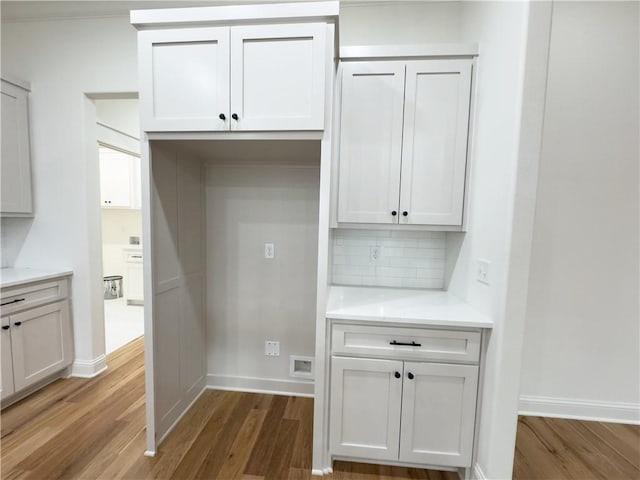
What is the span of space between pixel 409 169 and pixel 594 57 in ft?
4.80

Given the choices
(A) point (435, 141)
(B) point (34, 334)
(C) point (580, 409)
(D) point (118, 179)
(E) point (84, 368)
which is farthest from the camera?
(D) point (118, 179)

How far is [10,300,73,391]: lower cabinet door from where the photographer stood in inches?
80.4

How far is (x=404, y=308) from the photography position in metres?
1.61

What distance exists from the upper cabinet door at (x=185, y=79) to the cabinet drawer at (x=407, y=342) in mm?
1242

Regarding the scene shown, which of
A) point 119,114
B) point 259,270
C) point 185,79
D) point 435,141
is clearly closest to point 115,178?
point 119,114

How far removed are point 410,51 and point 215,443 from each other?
2.61 m

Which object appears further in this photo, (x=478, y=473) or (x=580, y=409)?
(x=580, y=409)

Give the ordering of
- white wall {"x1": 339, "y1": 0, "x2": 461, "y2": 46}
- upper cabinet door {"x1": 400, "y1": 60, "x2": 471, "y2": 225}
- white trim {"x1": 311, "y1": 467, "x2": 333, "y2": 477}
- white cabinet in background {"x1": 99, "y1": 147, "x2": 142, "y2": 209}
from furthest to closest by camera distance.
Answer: white cabinet in background {"x1": 99, "y1": 147, "x2": 142, "y2": 209} → white wall {"x1": 339, "y1": 0, "x2": 461, "y2": 46} → upper cabinet door {"x1": 400, "y1": 60, "x2": 471, "y2": 225} → white trim {"x1": 311, "y1": 467, "x2": 333, "y2": 477}

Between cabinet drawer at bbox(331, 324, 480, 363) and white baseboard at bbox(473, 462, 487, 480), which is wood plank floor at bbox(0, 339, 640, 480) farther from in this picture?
cabinet drawer at bbox(331, 324, 480, 363)

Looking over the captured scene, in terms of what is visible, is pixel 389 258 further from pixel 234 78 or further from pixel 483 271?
pixel 234 78

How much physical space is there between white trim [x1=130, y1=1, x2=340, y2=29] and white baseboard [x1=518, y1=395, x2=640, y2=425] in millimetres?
2724

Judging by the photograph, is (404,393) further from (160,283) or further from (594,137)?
(594,137)

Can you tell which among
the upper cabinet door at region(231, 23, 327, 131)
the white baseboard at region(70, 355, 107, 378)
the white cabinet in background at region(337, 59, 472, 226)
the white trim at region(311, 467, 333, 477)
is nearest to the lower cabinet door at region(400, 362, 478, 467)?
the white trim at region(311, 467, 333, 477)

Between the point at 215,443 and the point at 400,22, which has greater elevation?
the point at 400,22
